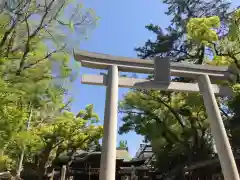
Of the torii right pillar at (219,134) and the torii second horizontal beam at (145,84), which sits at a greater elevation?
the torii second horizontal beam at (145,84)

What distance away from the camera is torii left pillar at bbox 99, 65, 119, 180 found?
5.73 meters

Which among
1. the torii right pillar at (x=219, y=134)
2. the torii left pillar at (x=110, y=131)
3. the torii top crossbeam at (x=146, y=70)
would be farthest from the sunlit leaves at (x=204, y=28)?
the torii left pillar at (x=110, y=131)

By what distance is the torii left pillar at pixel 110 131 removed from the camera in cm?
573

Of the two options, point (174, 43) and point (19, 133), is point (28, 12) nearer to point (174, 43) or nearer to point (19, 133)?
point (19, 133)

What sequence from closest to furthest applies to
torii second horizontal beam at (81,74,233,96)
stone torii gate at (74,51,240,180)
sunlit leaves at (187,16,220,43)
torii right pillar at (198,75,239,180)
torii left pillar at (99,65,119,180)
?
torii left pillar at (99,65,119,180), stone torii gate at (74,51,240,180), torii right pillar at (198,75,239,180), torii second horizontal beam at (81,74,233,96), sunlit leaves at (187,16,220,43)

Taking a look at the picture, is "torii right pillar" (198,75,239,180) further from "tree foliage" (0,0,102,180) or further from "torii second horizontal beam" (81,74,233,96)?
"tree foliage" (0,0,102,180)

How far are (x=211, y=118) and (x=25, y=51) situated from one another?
19.9 ft

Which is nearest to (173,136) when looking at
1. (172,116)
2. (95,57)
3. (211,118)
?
(172,116)

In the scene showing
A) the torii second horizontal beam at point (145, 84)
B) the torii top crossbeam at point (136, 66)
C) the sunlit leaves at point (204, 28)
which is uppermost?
the sunlit leaves at point (204, 28)

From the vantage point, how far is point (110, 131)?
20.2 feet

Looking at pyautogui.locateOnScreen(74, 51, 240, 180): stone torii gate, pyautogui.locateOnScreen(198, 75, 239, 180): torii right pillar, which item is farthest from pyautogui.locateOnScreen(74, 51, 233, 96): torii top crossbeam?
pyautogui.locateOnScreen(198, 75, 239, 180): torii right pillar

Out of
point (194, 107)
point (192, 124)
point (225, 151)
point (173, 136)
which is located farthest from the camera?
point (173, 136)

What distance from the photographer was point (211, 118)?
726 centimetres

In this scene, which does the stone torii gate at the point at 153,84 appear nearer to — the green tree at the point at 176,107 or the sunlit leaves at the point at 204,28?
the sunlit leaves at the point at 204,28
